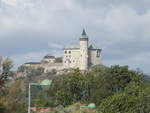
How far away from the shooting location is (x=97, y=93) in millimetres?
75875

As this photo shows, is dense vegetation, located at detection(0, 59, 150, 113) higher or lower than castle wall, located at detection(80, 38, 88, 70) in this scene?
lower

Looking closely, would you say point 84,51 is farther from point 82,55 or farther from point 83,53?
point 82,55

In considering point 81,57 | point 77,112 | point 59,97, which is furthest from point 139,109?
point 81,57

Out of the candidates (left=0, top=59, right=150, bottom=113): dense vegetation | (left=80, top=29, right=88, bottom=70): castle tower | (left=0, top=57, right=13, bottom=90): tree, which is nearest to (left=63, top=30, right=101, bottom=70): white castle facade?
(left=80, top=29, right=88, bottom=70): castle tower

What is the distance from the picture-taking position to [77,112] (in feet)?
161

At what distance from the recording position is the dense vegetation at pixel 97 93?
4304 centimetres

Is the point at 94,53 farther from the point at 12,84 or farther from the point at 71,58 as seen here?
the point at 12,84

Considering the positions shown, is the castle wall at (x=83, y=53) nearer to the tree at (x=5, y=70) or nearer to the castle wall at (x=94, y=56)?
the castle wall at (x=94, y=56)

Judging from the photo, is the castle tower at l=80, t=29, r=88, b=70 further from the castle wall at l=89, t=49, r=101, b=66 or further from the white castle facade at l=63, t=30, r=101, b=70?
the castle wall at l=89, t=49, r=101, b=66

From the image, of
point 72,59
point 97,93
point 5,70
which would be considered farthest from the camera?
point 72,59

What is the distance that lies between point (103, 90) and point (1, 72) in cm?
3804

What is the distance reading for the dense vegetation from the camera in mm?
43037

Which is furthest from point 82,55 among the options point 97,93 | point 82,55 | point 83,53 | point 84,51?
point 97,93

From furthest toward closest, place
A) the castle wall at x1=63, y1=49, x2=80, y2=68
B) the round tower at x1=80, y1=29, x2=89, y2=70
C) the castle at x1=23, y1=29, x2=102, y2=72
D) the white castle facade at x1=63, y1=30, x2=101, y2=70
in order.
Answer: the castle wall at x1=63, y1=49, x2=80, y2=68
the castle at x1=23, y1=29, x2=102, y2=72
the white castle facade at x1=63, y1=30, x2=101, y2=70
the round tower at x1=80, y1=29, x2=89, y2=70
